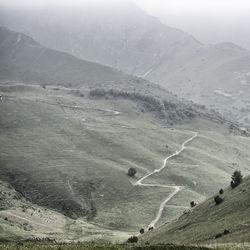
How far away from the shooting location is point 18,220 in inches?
4161

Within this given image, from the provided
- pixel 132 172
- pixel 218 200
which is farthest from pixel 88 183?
pixel 218 200

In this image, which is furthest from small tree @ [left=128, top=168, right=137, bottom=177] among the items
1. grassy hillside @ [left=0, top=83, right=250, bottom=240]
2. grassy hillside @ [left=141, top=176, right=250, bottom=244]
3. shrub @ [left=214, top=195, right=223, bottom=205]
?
shrub @ [left=214, top=195, right=223, bottom=205]

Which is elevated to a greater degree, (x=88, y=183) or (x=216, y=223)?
(x=216, y=223)

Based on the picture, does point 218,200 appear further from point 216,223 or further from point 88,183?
point 88,183

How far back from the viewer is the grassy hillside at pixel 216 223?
56.4m

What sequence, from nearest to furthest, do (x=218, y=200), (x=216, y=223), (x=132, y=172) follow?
(x=216, y=223), (x=218, y=200), (x=132, y=172)

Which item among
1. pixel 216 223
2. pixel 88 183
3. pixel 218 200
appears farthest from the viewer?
pixel 88 183

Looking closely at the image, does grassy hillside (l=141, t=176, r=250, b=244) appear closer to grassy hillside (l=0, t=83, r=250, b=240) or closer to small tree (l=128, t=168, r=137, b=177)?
grassy hillside (l=0, t=83, r=250, b=240)

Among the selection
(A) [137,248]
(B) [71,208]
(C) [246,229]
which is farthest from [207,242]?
(B) [71,208]

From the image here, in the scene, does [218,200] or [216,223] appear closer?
[216,223]

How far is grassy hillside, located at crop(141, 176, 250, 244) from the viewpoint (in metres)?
56.4

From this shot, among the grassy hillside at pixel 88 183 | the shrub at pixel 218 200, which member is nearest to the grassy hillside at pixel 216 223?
the shrub at pixel 218 200

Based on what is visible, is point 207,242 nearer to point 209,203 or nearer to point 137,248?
point 137,248

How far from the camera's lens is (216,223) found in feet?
213
